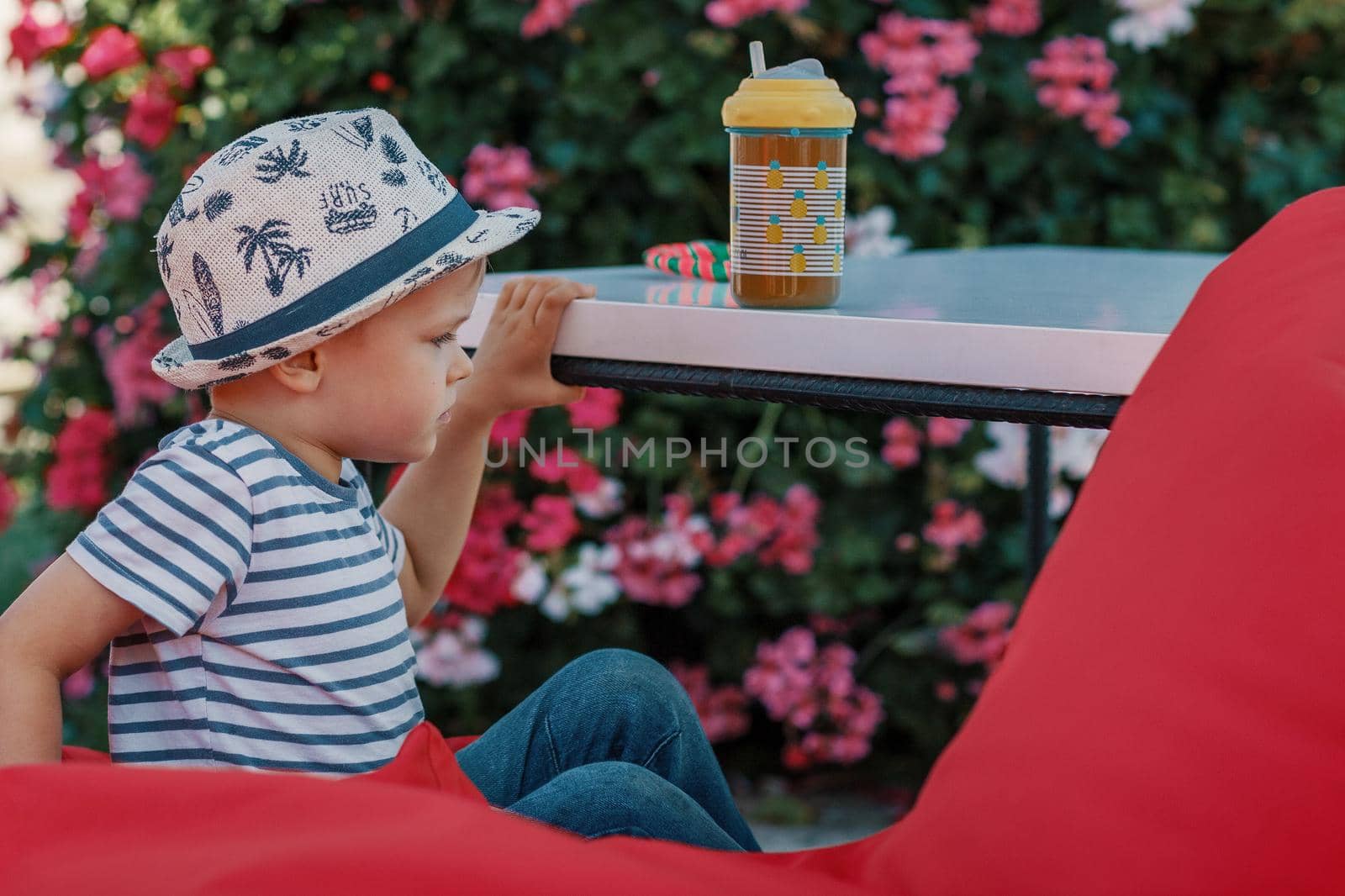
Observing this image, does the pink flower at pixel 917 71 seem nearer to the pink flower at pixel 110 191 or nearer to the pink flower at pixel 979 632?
the pink flower at pixel 979 632

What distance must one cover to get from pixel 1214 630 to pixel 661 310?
77 centimetres

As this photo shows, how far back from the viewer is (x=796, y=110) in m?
1.35

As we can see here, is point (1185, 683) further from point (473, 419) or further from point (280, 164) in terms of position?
point (473, 419)

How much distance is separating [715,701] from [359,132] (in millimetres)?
1708

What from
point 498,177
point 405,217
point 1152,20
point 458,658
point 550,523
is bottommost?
point 458,658

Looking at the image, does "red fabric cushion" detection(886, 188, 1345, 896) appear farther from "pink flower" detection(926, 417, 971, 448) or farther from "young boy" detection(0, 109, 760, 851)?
"pink flower" detection(926, 417, 971, 448)

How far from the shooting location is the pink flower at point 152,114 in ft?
9.20

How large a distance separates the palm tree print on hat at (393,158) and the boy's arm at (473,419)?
19 centimetres

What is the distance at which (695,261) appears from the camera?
167cm

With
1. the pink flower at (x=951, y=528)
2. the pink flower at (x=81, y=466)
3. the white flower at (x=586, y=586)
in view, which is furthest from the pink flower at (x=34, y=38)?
the pink flower at (x=951, y=528)

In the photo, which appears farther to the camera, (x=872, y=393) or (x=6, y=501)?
(x=6, y=501)

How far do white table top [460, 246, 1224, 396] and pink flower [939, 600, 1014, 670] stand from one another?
42.0 inches

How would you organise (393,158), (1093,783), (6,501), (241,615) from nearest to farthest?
(1093,783) < (241,615) < (393,158) < (6,501)

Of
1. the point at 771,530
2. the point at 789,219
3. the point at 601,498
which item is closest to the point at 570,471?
the point at 601,498
